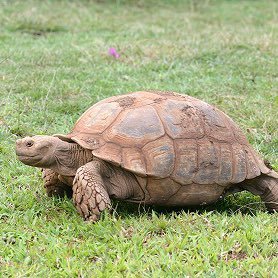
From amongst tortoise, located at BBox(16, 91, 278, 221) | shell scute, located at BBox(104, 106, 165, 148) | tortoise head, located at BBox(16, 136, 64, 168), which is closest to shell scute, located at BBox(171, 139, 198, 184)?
tortoise, located at BBox(16, 91, 278, 221)

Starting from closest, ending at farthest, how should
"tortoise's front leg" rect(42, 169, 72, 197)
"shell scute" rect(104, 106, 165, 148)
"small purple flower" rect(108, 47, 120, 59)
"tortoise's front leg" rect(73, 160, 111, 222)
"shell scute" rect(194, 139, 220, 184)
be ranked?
1. "tortoise's front leg" rect(73, 160, 111, 222)
2. "shell scute" rect(104, 106, 165, 148)
3. "shell scute" rect(194, 139, 220, 184)
4. "tortoise's front leg" rect(42, 169, 72, 197)
5. "small purple flower" rect(108, 47, 120, 59)

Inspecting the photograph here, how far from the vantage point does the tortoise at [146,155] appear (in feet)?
12.3

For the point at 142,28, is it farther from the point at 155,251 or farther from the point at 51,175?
the point at 155,251

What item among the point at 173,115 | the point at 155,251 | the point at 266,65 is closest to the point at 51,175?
the point at 173,115

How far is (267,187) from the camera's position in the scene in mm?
4207

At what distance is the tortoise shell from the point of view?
376cm

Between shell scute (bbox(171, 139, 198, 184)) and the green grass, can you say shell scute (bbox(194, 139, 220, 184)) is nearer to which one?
shell scute (bbox(171, 139, 198, 184))

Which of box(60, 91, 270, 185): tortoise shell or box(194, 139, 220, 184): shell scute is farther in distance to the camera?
box(194, 139, 220, 184): shell scute

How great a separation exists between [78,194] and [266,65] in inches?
198

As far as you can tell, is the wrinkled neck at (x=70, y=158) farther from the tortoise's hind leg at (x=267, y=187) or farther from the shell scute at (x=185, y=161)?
the tortoise's hind leg at (x=267, y=187)

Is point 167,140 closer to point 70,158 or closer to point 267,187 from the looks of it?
point 70,158

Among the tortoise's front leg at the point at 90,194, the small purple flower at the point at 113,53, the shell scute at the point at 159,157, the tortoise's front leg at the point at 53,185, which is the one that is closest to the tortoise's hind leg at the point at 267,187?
the shell scute at the point at 159,157

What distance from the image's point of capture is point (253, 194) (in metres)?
4.33

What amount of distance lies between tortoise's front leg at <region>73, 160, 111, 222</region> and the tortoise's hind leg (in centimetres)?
102
